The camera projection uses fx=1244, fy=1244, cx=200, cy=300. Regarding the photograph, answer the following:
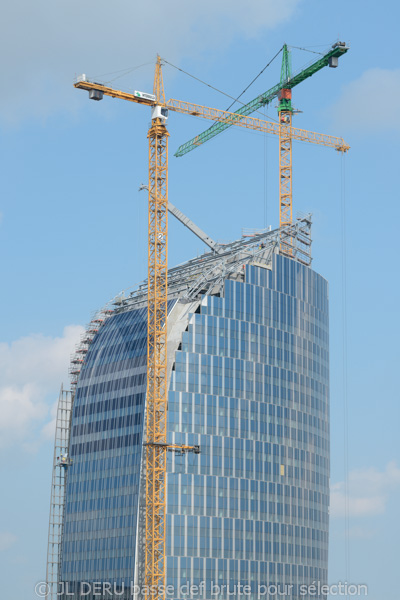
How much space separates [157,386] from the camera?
192 meters

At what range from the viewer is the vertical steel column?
188 meters

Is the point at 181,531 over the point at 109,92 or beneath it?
beneath

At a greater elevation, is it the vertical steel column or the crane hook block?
the crane hook block

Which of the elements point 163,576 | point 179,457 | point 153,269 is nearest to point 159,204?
point 153,269

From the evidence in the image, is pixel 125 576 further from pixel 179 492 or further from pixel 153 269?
pixel 153 269

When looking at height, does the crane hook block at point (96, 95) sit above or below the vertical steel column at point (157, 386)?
above

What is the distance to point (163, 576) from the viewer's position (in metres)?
189

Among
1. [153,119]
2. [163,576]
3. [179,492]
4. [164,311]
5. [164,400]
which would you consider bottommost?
[163,576]

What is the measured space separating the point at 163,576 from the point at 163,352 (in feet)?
114

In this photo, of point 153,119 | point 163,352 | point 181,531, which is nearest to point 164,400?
point 163,352

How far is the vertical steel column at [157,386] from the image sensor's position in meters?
188

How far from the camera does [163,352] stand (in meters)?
197

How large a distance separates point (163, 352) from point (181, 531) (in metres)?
28.2

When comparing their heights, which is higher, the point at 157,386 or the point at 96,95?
the point at 96,95
